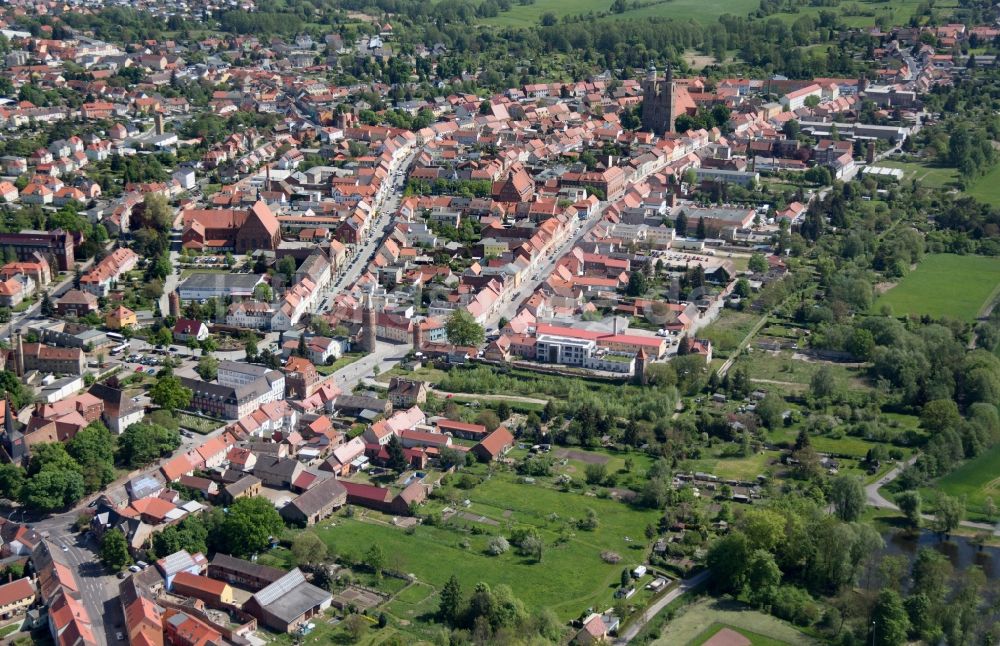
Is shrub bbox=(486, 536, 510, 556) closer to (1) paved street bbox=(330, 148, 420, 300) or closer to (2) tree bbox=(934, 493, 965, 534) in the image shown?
(2) tree bbox=(934, 493, 965, 534)

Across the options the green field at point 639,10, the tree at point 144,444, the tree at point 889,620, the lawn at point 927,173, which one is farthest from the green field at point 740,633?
the green field at point 639,10

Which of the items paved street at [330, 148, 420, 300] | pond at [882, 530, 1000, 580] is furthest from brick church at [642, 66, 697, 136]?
pond at [882, 530, 1000, 580]

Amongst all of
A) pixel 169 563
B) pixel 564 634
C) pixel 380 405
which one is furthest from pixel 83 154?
pixel 564 634

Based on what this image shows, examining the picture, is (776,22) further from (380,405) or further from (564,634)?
(564,634)

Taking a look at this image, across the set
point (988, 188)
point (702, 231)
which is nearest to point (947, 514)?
point (702, 231)

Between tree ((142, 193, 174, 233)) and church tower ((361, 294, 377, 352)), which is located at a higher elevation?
tree ((142, 193, 174, 233))

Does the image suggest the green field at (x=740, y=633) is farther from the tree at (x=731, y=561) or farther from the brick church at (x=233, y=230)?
the brick church at (x=233, y=230)
